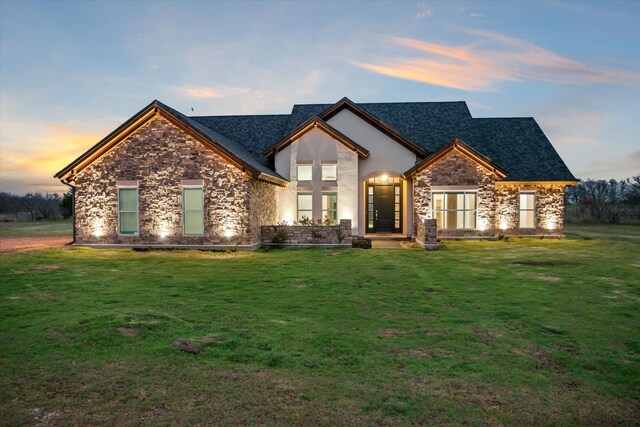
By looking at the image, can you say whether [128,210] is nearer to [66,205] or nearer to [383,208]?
[383,208]

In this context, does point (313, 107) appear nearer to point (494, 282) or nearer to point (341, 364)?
point (494, 282)

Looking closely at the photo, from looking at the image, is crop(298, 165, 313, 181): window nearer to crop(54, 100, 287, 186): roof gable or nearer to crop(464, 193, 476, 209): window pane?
crop(54, 100, 287, 186): roof gable

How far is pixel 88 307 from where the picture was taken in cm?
755

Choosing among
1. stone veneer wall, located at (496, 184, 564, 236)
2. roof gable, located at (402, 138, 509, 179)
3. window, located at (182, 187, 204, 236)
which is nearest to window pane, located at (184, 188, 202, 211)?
window, located at (182, 187, 204, 236)

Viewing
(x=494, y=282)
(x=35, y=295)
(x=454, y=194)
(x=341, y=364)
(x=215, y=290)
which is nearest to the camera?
(x=341, y=364)

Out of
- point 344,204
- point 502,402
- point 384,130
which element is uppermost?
point 384,130

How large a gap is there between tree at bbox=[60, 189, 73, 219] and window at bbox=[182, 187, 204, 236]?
34.6m

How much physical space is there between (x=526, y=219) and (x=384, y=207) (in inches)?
320

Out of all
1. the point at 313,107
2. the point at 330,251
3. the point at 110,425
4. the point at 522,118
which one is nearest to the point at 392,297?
the point at 110,425

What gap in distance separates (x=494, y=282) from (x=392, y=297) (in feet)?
11.1

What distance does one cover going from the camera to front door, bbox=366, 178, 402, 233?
2191 cm

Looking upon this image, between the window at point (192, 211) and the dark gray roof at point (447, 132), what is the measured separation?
244 inches

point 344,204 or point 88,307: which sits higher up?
point 344,204

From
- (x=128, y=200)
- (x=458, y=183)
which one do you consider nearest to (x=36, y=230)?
(x=128, y=200)
